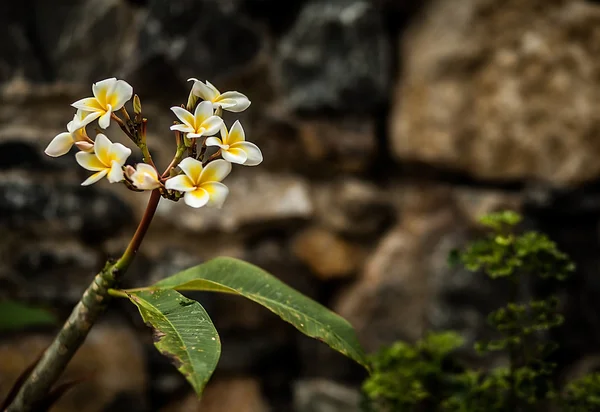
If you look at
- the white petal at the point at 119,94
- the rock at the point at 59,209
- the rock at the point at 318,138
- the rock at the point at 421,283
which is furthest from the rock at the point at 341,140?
the white petal at the point at 119,94

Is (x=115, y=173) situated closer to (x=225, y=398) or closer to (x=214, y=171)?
(x=214, y=171)

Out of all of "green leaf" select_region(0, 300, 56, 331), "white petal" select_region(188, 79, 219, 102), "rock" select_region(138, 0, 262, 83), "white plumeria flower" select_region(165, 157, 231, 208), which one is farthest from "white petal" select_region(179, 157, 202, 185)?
"rock" select_region(138, 0, 262, 83)

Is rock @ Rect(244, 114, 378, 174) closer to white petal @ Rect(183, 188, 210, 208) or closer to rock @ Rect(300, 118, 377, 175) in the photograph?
rock @ Rect(300, 118, 377, 175)

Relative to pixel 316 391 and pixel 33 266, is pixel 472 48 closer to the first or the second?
pixel 316 391

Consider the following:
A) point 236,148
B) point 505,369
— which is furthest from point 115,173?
point 505,369

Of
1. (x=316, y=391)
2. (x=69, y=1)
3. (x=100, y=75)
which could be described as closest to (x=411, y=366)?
(x=316, y=391)

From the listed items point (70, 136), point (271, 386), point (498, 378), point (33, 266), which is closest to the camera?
point (70, 136)
